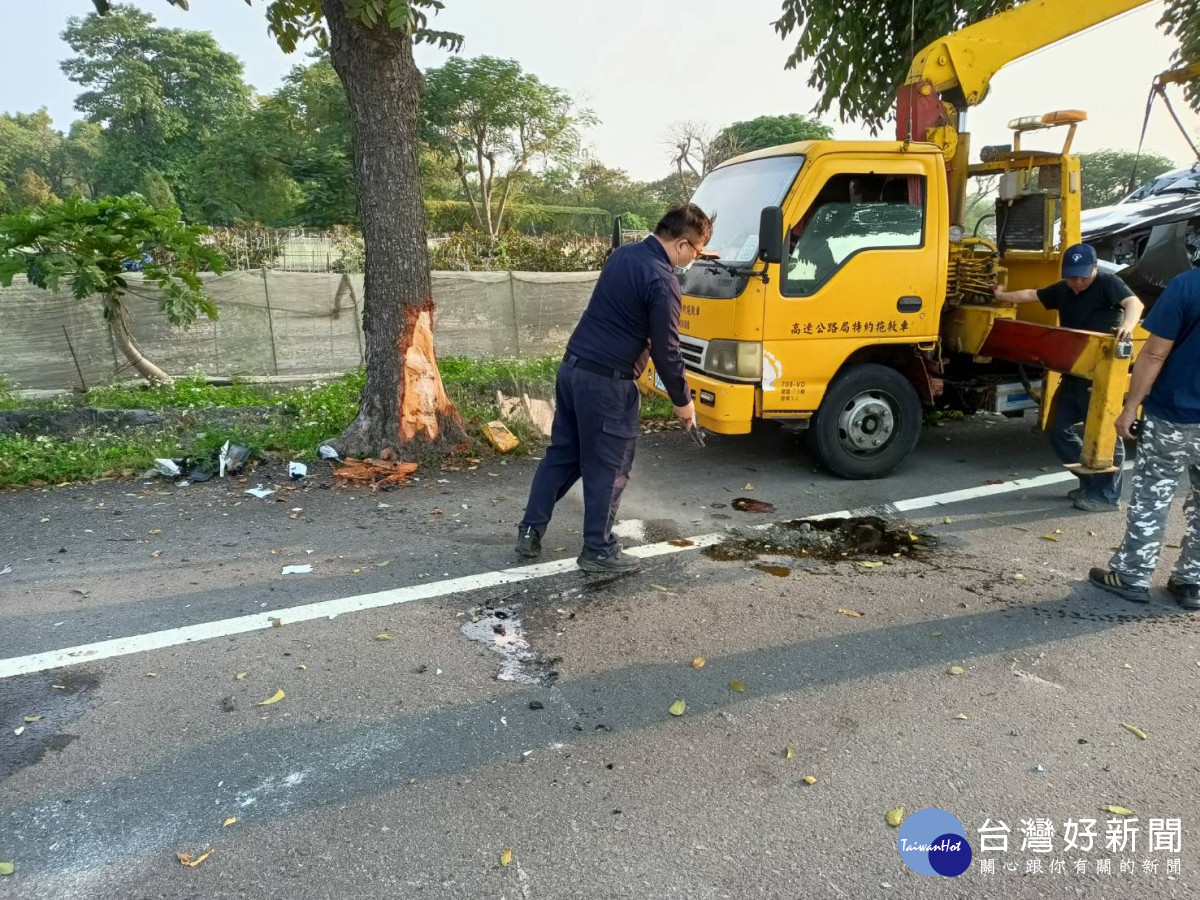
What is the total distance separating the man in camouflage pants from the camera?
3.49 meters

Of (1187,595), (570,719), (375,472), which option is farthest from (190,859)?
(1187,595)

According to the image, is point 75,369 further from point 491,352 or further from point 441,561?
point 441,561

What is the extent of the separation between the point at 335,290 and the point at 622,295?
6.98 m

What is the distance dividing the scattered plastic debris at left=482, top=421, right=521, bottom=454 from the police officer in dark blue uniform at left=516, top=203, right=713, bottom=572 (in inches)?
90.7

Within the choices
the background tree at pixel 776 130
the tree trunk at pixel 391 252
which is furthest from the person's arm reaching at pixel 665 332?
the background tree at pixel 776 130

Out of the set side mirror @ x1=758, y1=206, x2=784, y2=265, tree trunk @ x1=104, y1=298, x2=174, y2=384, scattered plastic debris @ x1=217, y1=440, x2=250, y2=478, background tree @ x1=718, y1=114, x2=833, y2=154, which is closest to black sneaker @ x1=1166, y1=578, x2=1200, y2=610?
side mirror @ x1=758, y1=206, x2=784, y2=265

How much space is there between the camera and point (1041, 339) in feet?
17.1

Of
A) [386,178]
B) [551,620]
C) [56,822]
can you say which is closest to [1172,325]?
[551,620]

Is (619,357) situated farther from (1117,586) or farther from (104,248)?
(104,248)

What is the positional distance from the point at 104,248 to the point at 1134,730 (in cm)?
812

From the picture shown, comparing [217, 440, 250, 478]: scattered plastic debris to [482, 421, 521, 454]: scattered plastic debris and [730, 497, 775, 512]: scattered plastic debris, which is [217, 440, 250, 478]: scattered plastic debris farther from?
[730, 497, 775, 512]: scattered plastic debris

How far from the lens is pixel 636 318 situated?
12.7ft

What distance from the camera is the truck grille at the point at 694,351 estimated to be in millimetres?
5555

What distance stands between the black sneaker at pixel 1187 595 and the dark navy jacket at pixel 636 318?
2554 millimetres
